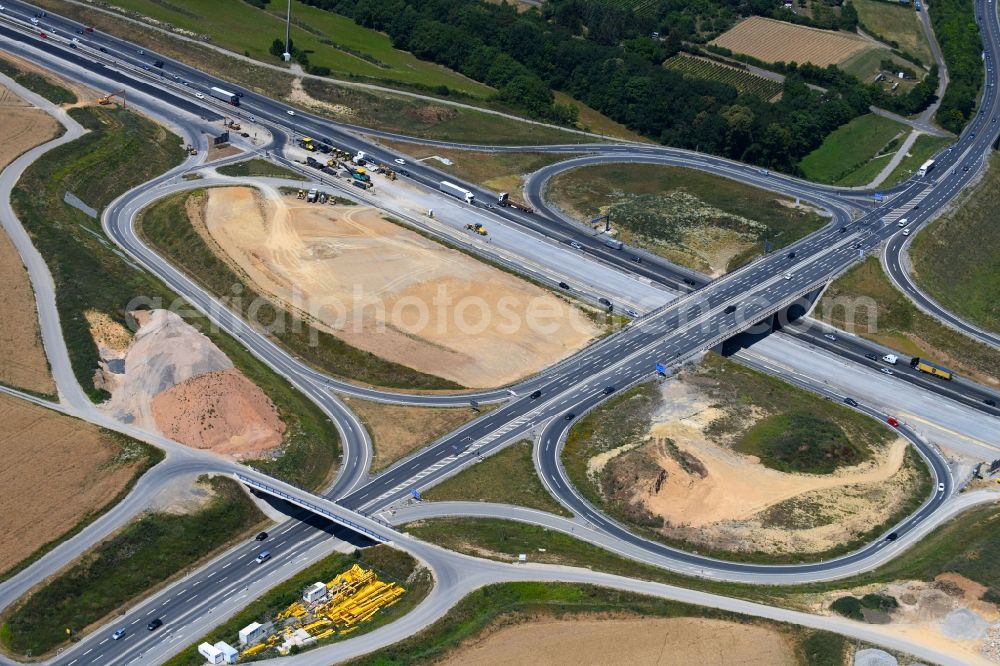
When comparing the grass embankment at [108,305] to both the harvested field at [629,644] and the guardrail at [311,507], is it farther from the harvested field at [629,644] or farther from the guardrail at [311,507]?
the harvested field at [629,644]

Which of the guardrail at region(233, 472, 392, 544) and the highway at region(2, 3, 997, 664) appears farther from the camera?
the highway at region(2, 3, 997, 664)

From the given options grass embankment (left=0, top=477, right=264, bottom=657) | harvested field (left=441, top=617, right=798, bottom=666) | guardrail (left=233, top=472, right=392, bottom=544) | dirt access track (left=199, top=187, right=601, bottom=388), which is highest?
dirt access track (left=199, top=187, right=601, bottom=388)

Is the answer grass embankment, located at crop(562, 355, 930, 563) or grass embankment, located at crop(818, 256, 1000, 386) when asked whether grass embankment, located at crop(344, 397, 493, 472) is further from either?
grass embankment, located at crop(818, 256, 1000, 386)

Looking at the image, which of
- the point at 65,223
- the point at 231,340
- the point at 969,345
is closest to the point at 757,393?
the point at 969,345

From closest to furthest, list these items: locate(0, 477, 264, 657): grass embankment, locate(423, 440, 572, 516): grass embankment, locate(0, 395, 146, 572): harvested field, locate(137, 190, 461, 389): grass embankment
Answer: locate(0, 477, 264, 657): grass embankment → locate(0, 395, 146, 572): harvested field → locate(423, 440, 572, 516): grass embankment → locate(137, 190, 461, 389): grass embankment

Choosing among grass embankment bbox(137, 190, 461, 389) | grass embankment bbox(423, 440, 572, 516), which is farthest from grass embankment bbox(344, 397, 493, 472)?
grass embankment bbox(423, 440, 572, 516)

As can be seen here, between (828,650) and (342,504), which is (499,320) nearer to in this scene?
(342,504)

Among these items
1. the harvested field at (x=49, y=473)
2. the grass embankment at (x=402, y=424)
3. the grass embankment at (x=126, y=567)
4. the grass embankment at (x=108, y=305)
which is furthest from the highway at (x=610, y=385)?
the harvested field at (x=49, y=473)

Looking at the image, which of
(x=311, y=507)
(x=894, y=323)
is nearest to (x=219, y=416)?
(x=311, y=507)
